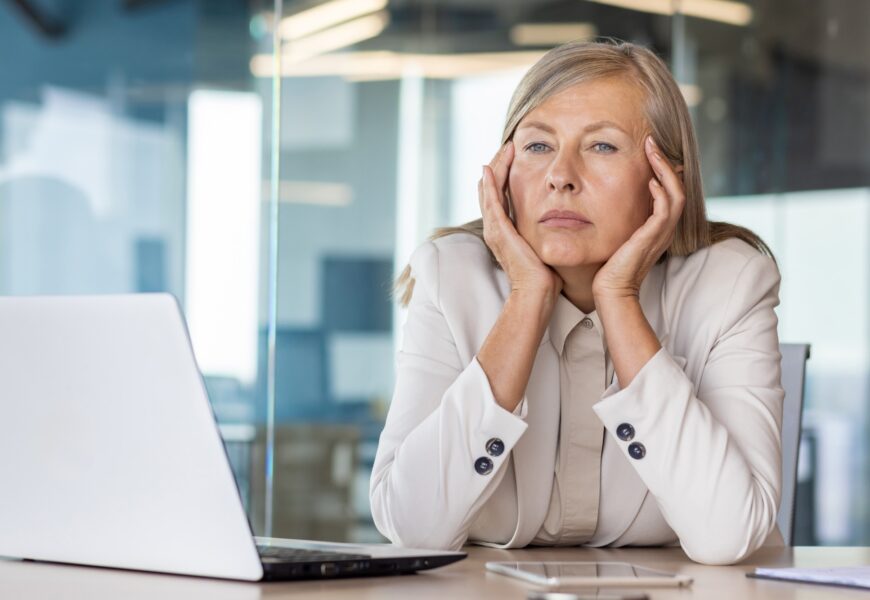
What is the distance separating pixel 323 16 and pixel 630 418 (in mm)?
2983

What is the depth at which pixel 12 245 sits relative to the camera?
4.39 m

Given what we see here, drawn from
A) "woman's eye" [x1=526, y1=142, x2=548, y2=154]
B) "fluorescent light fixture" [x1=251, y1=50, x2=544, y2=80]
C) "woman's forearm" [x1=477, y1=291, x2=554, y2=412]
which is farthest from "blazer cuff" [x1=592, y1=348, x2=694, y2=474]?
"fluorescent light fixture" [x1=251, y1=50, x2=544, y2=80]

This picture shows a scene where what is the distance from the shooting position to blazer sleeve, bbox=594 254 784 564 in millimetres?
1545

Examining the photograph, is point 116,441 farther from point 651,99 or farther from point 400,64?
point 400,64

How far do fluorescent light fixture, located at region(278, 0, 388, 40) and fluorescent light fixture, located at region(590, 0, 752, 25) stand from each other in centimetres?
86

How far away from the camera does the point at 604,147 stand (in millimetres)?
1878

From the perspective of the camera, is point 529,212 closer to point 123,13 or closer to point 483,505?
point 483,505

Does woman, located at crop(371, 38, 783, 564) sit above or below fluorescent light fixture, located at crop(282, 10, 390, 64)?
below

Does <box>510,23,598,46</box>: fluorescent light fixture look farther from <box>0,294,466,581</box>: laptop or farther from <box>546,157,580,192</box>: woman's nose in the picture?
<box>0,294,466,581</box>: laptop

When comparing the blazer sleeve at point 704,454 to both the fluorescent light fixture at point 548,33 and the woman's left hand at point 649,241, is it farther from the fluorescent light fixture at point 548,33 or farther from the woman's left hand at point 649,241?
the fluorescent light fixture at point 548,33

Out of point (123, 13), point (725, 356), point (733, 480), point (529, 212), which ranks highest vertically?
point (123, 13)

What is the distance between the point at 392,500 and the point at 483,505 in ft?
0.41

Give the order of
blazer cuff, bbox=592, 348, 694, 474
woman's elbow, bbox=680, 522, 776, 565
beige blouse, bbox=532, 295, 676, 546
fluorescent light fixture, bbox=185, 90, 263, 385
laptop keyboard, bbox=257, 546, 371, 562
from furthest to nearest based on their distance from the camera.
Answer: fluorescent light fixture, bbox=185, 90, 263, 385, beige blouse, bbox=532, 295, 676, 546, blazer cuff, bbox=592, 348, 694, 474, woman's elbow, bbox=680, 522, 776, 565, laptop keyboard, bbox=257, 546, 371, 562

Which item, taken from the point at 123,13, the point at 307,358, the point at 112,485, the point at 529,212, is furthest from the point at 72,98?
the point at 112,485
